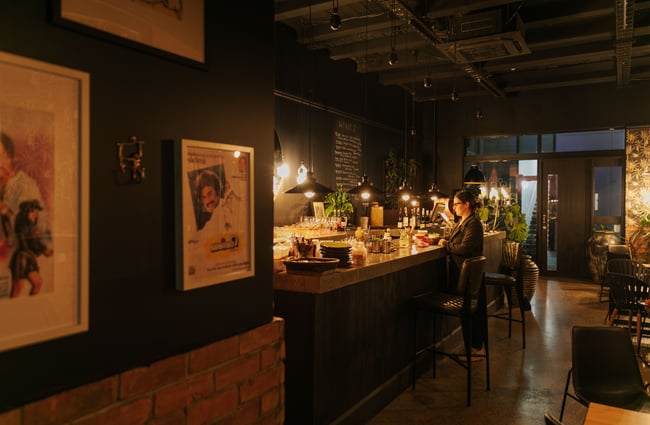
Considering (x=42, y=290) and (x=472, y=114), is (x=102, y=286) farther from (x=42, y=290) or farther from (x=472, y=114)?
(x=472, y=114)

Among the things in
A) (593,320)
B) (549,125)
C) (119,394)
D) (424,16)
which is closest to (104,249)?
(119,394)

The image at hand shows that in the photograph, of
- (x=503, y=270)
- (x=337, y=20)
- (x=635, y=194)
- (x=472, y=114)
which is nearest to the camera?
(x=337, y=20)

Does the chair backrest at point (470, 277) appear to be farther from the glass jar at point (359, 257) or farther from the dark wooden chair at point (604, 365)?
the dark wooden chair at point (604, 365)

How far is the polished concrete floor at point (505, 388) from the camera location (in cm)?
377

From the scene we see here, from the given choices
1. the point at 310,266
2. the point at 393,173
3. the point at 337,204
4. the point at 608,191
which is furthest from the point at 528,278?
the point at 310,266

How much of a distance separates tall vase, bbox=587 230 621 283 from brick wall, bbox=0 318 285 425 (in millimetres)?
9291

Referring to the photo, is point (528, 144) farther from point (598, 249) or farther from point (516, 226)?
point (516, 226)

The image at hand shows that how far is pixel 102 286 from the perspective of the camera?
1.45m

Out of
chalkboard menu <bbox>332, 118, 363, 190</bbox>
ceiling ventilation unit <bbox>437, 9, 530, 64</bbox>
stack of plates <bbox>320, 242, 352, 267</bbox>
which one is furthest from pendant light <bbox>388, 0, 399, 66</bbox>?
stack of plates <bbox>320, 242, 352, 267</bbox>

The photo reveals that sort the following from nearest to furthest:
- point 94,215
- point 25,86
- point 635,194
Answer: point 25,86, point 94,215, point 635,194

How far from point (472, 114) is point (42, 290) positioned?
413 inches

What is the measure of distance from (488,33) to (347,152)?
11.0ft

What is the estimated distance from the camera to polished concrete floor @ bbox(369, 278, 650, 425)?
377 centimetres

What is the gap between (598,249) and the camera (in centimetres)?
972
